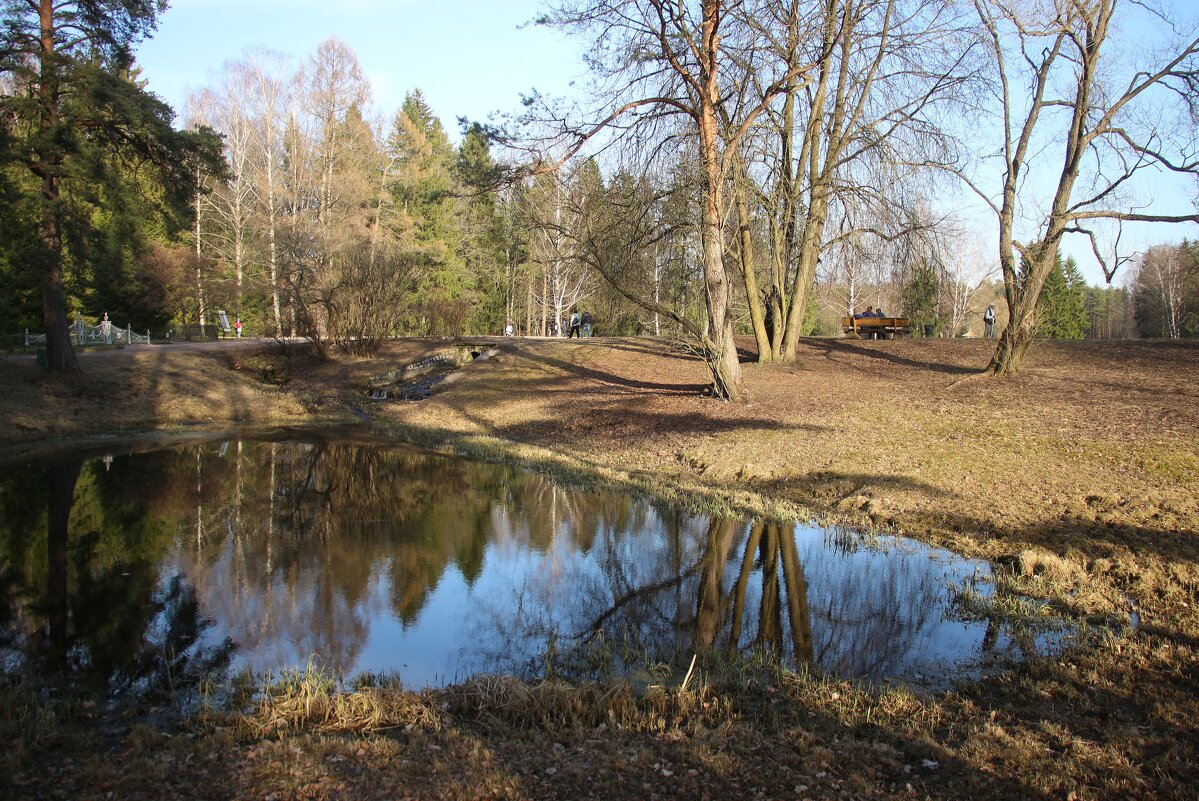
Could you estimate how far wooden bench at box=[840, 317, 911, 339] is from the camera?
2925cm

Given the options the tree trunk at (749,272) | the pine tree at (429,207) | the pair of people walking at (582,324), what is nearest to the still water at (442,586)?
the tree trunk at (749,272)

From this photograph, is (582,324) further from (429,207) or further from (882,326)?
(429,207)

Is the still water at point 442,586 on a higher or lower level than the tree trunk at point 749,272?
lower

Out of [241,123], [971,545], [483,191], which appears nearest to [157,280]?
[241,123]

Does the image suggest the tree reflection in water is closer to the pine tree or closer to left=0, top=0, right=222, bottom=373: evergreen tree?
left=0, top=0, right=222, bottom=373: evergreen tree

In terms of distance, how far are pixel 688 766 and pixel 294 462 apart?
1345 cm

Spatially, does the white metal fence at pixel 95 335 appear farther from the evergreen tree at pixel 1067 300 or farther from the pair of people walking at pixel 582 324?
the evergreen tree at pixel 1067 300

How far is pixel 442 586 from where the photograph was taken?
834cm

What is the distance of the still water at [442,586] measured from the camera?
6328 millimetres

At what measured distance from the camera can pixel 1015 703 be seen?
5.29 meters

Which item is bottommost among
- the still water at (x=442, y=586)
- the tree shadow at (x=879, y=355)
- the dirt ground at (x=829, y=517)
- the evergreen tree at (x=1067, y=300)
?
the still water at (x=442, y=586)

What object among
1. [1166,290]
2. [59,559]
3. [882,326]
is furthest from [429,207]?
[1166,290]

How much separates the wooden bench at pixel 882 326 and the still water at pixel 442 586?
20.1 m

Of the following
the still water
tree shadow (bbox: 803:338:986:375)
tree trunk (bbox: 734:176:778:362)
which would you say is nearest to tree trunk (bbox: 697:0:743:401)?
tree trunk (bbox: 734:176:778:362)
